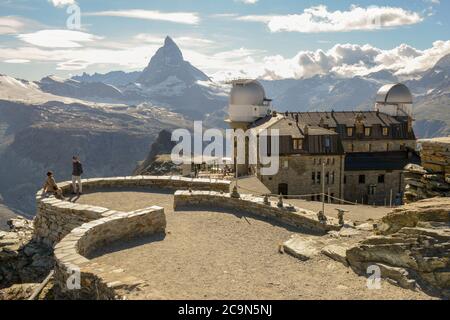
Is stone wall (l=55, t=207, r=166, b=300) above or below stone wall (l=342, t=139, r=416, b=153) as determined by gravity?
below

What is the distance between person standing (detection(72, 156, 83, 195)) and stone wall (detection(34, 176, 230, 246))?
19.0 inches

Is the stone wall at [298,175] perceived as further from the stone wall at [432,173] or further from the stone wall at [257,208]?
the stone wall at [432,173]

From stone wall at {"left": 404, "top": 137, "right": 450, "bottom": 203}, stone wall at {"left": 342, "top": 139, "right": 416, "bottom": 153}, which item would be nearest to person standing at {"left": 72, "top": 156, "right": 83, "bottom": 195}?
stone wall at {"left": 404, "top": 137, "right": 450, "bottom": 203}

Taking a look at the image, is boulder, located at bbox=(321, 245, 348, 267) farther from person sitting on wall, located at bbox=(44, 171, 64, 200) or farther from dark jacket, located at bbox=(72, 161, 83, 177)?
dark jacket, located at bbox=(72, 161, 83, 177)

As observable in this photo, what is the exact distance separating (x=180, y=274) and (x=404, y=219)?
24.6 feet

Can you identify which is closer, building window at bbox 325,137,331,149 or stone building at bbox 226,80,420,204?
stone building at bbox 226,80,420,204

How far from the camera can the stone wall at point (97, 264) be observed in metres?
12.1

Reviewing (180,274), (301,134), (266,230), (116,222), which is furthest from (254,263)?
(301,134)

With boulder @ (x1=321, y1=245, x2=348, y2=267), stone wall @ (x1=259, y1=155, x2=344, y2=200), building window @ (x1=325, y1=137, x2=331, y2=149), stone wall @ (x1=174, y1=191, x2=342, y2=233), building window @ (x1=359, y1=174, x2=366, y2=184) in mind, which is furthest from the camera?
building window @ (x1=359, y1=174, x2=366, y2=184)

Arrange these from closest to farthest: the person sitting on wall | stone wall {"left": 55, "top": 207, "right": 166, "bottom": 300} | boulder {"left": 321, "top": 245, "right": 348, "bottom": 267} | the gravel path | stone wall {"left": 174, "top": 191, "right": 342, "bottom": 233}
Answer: stone wall {"left": 55, "top": 207, "right": 166, "bottom": 300} → the gravel path → boulder {"left": 321, "top": 245, "right": 348, "bottom": 267} → stone wall {"left": 174, "top": 191, "right": 342, "bottom": 233} → the person sitting on wall

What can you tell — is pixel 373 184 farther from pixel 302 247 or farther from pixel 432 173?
pixel 302 247

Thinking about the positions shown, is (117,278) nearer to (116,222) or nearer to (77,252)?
(77,252)

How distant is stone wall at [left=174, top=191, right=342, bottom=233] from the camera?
64.5 ft

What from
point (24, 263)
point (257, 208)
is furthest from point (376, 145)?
point (24, 263)
